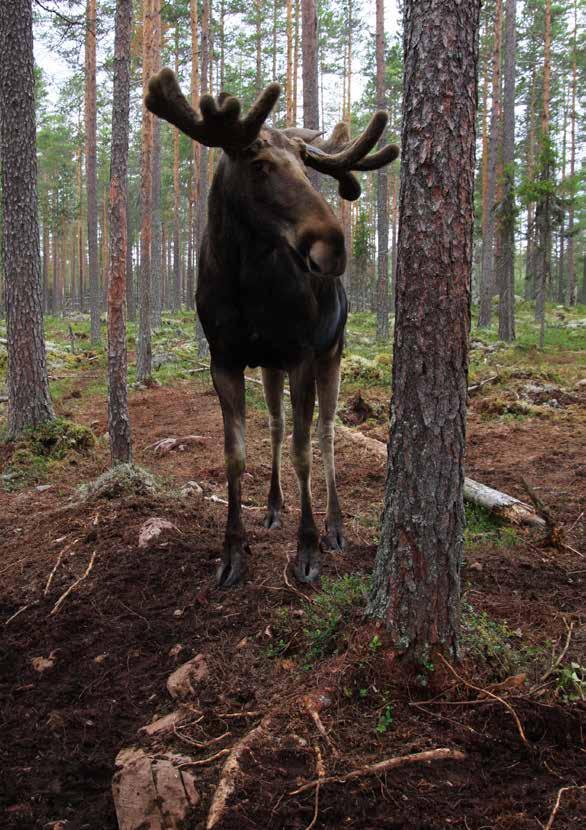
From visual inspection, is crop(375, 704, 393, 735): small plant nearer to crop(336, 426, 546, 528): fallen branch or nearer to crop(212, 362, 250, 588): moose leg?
crop(212, 362, 250, 588): moose leg

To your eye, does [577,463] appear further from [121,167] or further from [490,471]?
[121,167]

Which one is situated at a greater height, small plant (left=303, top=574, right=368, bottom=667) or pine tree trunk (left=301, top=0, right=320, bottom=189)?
pine tree trunk (left=301, top=0, right=320, bottom=189)

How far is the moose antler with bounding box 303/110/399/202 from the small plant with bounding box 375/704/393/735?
10.1 ft

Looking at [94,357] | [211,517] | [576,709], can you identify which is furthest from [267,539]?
[94,357]

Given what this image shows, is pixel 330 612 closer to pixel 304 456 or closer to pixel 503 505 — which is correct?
pixel 304 456

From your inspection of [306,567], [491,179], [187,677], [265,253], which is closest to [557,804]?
[187,677]

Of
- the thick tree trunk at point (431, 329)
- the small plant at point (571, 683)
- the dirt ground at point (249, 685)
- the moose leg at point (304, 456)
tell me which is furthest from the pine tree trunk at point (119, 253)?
the small plant at point (571, 683)

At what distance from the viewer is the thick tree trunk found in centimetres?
269

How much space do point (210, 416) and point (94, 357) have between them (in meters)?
10.2

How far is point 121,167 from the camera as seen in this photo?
22.9ft

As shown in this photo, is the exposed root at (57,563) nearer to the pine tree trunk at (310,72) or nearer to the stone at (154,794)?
the stone at (154,794)

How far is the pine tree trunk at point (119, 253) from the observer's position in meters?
6.88

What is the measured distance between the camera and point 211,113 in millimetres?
3414

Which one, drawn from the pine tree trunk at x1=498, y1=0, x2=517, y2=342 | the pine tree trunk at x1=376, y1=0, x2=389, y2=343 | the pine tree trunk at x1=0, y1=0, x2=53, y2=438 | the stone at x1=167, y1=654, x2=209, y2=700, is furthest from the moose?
the pine tree trunk at x1=376, y1=0, x2=389, y2=343
